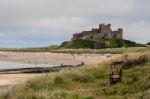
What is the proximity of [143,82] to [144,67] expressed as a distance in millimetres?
6204

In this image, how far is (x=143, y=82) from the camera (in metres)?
22.0

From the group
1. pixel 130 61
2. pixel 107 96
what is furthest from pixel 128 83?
pixel 130 61

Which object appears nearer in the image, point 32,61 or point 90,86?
point 90,86

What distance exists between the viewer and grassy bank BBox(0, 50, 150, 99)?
19078mm

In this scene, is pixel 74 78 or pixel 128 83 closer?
pixel 128 83

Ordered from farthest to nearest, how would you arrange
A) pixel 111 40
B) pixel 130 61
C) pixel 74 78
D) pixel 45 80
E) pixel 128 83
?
pixel 111 40, pixel 130 61, pixel 74 78, pixel 45 80, pixel 128 83

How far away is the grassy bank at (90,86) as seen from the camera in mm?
19078

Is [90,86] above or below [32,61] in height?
above

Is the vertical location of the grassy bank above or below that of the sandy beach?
above

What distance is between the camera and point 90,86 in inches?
967

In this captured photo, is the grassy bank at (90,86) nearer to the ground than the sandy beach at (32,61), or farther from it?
farther from it

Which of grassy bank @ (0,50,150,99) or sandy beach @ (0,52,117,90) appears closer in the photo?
grassy bank @ (0,50,150,99)

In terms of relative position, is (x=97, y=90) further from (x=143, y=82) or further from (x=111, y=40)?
(x=111, y=40)

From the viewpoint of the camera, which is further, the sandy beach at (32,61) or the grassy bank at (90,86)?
the sandy beach at (32,61)
